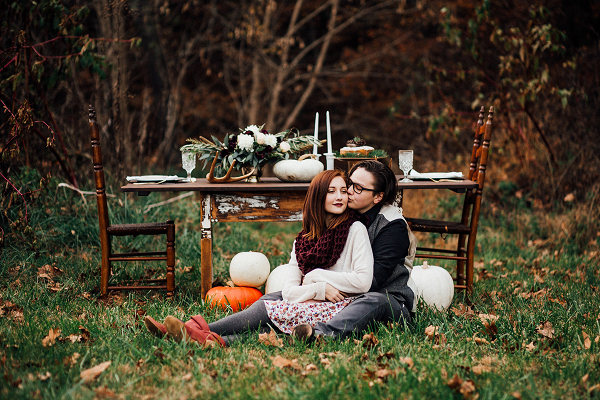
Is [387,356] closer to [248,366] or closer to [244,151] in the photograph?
[248,366]

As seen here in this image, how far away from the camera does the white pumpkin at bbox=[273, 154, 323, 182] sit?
424 cm

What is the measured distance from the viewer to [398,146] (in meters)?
12.7

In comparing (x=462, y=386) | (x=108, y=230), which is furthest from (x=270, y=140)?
(x=462, y=386)

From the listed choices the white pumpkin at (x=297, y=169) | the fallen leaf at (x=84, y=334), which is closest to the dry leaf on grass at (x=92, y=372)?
the fallen leaf at (x=84, y=334)

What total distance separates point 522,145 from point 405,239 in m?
5.04

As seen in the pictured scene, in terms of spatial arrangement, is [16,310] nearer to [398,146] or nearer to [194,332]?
[194,332]

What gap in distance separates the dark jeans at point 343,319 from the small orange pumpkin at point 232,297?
54 cm

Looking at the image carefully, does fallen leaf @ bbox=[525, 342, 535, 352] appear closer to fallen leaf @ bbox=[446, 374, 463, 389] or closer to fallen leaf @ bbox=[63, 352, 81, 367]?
fallen leaf @ bbox=[446, 374, 463, 389]

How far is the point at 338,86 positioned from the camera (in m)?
13.0

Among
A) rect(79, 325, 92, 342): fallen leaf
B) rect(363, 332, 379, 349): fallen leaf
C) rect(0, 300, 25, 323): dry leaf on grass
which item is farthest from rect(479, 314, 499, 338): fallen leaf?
rect(0, 300, 25, 323): dry leaf on grass

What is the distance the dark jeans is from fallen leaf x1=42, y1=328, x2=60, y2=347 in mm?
898

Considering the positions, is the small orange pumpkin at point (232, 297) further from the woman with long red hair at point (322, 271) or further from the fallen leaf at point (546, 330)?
the fallen leaf at point (546, 330)

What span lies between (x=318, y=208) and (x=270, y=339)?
2.84 feet

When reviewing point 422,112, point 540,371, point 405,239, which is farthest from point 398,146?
point 540,371
